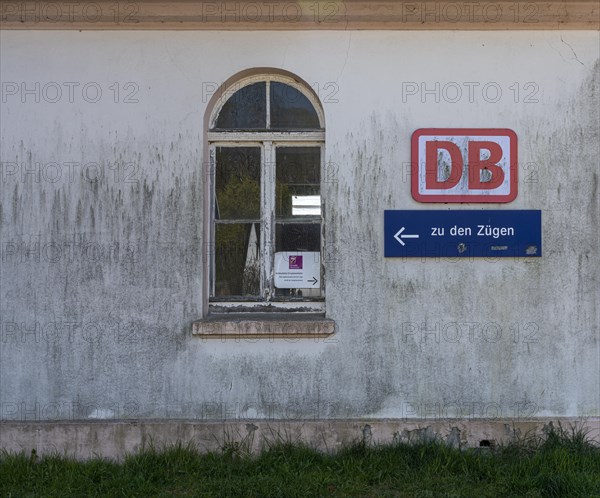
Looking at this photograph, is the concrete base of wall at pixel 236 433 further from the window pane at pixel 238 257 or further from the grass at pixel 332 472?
the window pane at pixel 238 257

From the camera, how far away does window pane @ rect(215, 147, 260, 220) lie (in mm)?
5816

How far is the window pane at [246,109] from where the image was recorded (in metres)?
5.84

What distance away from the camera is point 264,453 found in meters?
5.34

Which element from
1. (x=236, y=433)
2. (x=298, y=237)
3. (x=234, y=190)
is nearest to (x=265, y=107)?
(x=234, y=190)

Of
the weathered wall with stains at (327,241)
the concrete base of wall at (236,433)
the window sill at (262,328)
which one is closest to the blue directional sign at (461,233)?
the weathered wall with stains at (327,241)

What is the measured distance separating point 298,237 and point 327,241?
0.34 m

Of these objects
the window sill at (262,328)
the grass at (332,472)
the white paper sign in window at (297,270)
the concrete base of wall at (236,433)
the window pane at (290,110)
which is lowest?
the grass at (332,472)

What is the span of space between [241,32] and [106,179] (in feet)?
5.91

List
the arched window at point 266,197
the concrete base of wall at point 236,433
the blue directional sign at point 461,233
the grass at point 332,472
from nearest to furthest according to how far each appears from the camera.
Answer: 1. the grass at point 332,472
2. the concrete base of wall at point 236,433
3. the blue directional sign at point 461,233
4. the arched window at point 266,197

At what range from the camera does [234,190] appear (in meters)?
5.82

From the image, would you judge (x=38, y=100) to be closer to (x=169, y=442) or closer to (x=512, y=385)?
(x=169, y=442)

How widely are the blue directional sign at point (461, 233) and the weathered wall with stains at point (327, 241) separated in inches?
4.4

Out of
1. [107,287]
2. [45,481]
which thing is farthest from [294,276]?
[45,481]

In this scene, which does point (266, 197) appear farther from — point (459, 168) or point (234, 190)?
point (459, 168)
